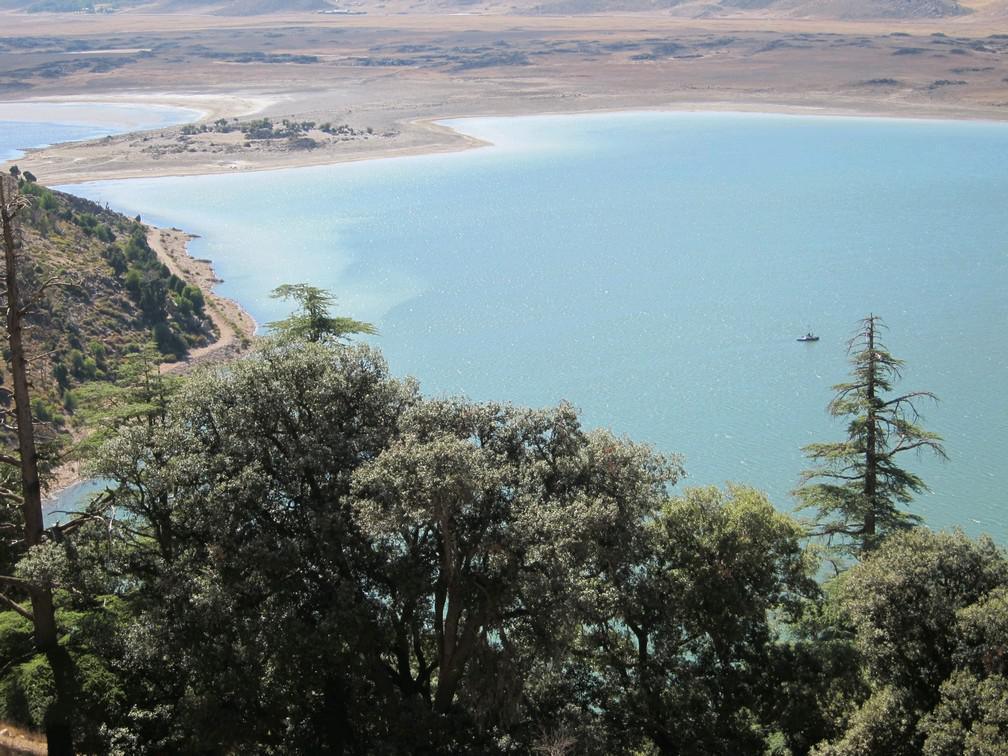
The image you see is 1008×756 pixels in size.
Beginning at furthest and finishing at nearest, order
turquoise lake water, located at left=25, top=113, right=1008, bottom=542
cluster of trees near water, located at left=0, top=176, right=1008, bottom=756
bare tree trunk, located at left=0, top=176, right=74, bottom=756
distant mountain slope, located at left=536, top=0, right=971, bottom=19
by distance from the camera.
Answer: distant mountain slope, located at left=536, top=0, right=971, bottom=19 → turquoise lake water, located at left=25, top=113, right=1008, bottom=542 → cluster of trees near water, located at left=0, top=176, right=1008, bottom=756 → bare tree trunk, located at left=0, top=176, right=74, bottom=756

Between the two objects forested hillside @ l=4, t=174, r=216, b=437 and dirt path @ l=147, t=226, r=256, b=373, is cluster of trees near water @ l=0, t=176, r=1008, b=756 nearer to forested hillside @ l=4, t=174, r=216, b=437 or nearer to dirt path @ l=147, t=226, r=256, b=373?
forested hillside @ l=4, t=174, r=216, b=437

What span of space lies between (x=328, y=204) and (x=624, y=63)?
7807 centimetres

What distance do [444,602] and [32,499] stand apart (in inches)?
226

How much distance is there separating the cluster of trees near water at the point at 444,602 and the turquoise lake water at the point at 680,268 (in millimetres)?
12972

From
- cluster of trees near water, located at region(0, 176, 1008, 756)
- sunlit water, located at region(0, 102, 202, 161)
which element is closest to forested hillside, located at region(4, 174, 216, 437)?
cluster of trees near water, located at region(0, 176, 1008, 756)

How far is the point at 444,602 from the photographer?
14.6 metres

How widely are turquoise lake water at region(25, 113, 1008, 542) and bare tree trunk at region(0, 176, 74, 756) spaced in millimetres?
19810

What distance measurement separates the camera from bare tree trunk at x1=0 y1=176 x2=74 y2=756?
1229 cm

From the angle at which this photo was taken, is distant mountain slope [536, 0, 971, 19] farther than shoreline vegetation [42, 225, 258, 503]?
Yes

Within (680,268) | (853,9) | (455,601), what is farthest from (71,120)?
(853,9)

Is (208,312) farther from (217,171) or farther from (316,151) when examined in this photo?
(316,151)

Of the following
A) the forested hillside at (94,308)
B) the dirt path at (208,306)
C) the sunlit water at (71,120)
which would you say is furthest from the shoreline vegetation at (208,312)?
the sunlit water at (71,120)

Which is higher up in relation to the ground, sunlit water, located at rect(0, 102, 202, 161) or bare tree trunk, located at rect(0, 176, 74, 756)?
sunlit water, located at rect(0, 102, 202, 161)

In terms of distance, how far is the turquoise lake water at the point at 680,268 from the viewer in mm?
34438
